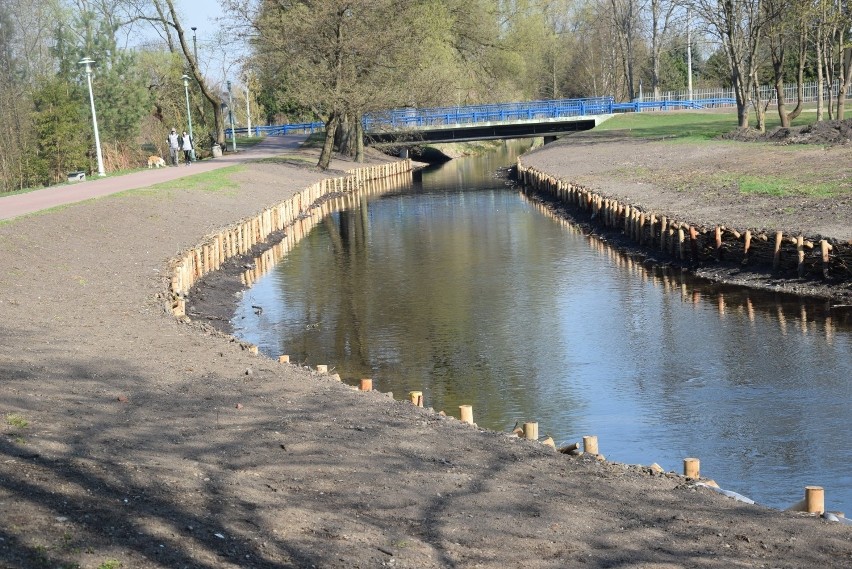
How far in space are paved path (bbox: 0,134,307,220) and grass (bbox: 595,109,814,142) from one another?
25.2 m

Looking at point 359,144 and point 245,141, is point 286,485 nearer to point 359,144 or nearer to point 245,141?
point 359,144

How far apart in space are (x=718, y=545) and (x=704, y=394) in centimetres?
776

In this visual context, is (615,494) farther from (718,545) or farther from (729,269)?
(729,269)

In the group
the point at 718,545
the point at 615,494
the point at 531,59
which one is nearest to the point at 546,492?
the point at 615,494

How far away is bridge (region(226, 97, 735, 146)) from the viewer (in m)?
70.9

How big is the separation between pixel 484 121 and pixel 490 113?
33.0 inches

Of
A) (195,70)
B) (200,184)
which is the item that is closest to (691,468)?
(200,184)

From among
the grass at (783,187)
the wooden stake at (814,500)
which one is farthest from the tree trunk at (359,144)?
the wooden stake at (814,500)

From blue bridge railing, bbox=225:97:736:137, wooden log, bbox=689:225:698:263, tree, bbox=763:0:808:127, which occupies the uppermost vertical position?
tree, bbox=763:0:808:127

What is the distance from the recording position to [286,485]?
30.3 ft

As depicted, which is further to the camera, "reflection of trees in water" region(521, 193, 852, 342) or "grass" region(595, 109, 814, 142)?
"grass" region(595, 109, 814, 142)

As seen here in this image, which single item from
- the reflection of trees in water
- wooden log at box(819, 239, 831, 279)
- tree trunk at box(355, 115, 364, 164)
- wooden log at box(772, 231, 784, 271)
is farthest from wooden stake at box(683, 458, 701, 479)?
tree trunk at box(355, 115, 364, 164)

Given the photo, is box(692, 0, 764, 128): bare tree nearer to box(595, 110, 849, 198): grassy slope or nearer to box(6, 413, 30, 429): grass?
box(595, 110, 849, 198): grassy slope

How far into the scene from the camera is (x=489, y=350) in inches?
778
